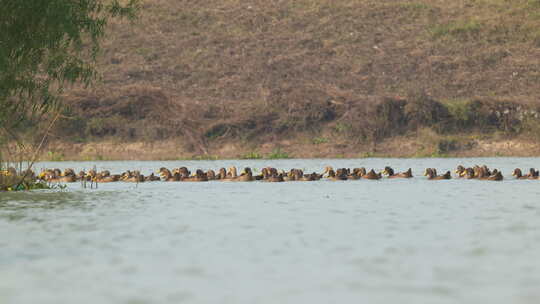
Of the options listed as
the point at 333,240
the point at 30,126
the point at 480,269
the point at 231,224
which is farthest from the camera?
the point at 30,126

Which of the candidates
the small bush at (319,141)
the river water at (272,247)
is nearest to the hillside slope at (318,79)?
the small bush at (319,141)

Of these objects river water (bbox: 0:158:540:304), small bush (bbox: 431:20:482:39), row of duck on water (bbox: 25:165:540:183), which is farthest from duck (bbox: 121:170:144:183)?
small bush (bbox: 431:20:482:39)

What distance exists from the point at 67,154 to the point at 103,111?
5.54 meters

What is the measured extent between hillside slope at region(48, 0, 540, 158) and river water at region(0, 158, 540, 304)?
26202 mm

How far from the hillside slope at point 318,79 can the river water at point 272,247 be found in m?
26.2

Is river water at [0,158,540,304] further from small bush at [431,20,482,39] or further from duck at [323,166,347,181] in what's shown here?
small bush at [431,20,482,39]

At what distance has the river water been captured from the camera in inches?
403

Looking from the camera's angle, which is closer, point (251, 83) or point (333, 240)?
point (333, 240)

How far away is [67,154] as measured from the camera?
164 feet

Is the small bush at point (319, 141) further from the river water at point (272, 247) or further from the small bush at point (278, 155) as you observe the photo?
the river water at point (272, 247)

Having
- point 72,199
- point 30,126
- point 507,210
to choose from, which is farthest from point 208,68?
point 507,210

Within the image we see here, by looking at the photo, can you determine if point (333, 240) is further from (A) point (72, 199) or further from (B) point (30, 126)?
(B) point (30, 126)

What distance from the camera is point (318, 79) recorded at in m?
62.3

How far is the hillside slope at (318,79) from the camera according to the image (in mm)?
51219
